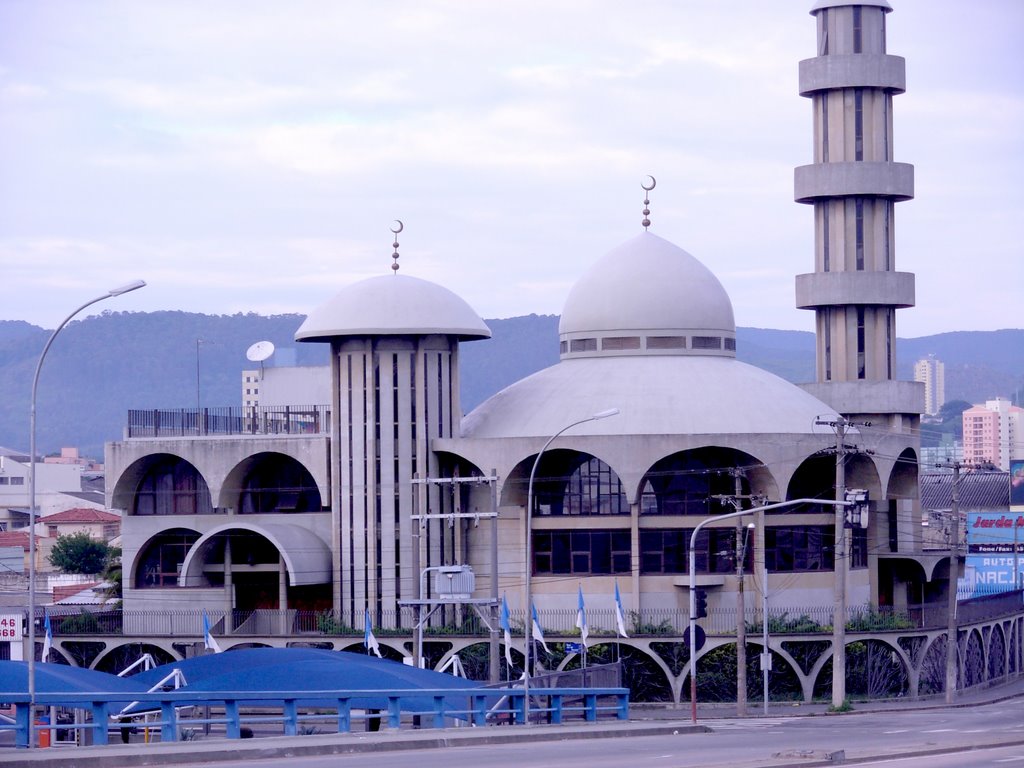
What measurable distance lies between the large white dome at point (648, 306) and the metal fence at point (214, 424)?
10.9 m

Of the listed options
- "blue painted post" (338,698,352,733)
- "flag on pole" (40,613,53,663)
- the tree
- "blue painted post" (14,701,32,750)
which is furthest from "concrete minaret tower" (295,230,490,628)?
the tree

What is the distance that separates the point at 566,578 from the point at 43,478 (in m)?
119

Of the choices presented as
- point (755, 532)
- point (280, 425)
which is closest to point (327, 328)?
point (280, 425)

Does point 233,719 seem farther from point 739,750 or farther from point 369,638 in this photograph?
Answer: point 369,638

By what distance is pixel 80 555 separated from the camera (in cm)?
12012

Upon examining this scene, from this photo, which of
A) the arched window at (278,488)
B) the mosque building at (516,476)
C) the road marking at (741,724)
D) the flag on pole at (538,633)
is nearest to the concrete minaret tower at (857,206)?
the mosque building at (516,476)

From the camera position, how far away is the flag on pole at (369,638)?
61.4 metres

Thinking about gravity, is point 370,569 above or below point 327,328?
below

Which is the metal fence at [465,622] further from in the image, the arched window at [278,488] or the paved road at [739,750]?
the paved road at [739,750]

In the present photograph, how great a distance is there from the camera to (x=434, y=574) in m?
63.2

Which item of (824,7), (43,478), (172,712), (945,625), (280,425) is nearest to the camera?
(172,712)

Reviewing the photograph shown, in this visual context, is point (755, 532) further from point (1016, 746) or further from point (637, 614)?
point (1016, 746)

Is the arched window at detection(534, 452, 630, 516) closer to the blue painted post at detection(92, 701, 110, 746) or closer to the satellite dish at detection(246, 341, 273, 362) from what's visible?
→ the satellite dish at detection(246, 341, 273, 362)

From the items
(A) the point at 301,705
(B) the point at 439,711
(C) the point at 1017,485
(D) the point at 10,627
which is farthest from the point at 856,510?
(C) the point at 1017,485
